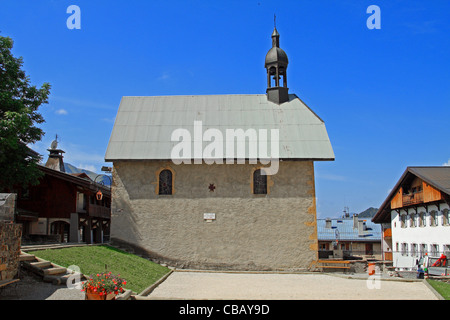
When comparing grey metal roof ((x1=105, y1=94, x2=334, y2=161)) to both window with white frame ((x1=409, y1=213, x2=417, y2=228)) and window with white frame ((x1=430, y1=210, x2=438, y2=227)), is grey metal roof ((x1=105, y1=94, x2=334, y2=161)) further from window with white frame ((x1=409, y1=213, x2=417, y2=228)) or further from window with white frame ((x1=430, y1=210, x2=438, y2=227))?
window with white frame ((x1=409, y1=213, x2=417, y2=228))

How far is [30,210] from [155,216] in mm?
9462

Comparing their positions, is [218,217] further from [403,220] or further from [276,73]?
[403,220]

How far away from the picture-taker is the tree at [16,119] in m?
17.3

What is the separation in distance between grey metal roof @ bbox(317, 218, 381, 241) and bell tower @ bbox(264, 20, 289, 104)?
33.2m

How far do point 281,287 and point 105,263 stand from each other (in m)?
6.25

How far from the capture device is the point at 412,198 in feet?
102

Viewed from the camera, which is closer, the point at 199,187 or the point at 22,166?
the point at 22,166

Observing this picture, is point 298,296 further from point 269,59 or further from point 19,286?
point 269,59

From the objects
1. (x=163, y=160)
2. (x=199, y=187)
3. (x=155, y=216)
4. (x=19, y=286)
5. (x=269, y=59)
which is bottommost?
(x=19, y=286)

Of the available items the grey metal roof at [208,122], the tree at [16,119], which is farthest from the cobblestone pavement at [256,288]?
the tree at [16,119]

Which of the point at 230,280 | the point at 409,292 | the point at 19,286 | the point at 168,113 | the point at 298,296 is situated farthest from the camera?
the point at 168,113

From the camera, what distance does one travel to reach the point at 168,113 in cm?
2347

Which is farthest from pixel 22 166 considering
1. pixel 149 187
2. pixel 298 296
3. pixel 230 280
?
pixel 298 296

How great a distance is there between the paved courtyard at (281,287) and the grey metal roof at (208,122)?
19.9ft
